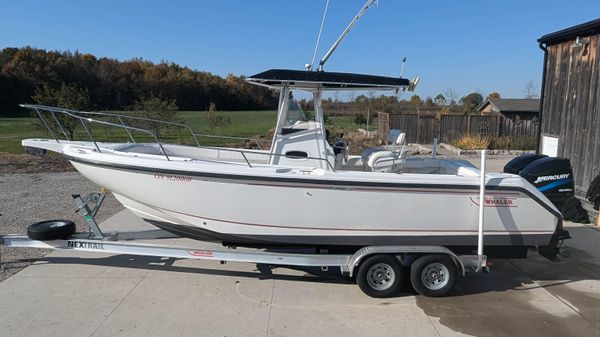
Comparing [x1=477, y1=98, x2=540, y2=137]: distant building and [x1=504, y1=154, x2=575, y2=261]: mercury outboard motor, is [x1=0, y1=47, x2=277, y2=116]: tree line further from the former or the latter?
[x1=504, y1=154, x2=575, y2=261]: mercury outboard motor

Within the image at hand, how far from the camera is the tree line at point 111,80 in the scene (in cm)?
6034

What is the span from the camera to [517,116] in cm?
2561

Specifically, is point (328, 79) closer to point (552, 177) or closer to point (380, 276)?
point (380, 276)

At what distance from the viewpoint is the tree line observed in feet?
198

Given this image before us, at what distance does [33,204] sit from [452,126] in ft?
63.7

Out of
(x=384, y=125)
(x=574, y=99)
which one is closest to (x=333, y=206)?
(x=574, y=99)

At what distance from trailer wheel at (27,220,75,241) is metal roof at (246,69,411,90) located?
263 cm

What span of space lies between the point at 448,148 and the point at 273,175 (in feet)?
56.4

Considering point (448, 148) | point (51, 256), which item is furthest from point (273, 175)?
point (448, 148)

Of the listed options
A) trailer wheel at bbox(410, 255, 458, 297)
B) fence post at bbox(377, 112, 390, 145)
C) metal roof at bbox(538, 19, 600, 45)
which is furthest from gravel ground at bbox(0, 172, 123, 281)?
fence post at bbox(377, 112, 390, 145)

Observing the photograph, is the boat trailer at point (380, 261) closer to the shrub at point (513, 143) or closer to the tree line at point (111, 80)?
the shrub at point (513, 143)

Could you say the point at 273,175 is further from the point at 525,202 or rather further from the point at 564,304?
the point at 564,304

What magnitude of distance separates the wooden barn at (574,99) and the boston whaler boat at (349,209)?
5.09 m

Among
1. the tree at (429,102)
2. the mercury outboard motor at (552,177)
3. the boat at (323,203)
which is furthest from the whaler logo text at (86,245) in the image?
the tree at (429,102)
